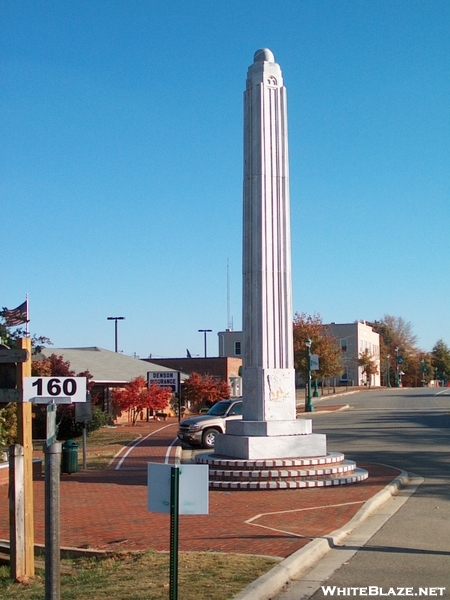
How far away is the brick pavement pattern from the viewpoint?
32.5 feet

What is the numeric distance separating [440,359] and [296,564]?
449 ft

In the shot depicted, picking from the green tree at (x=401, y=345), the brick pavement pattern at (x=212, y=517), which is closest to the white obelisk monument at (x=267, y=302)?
the brick pavement pattern at (x=212, y=517)

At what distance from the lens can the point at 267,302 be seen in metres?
17.2

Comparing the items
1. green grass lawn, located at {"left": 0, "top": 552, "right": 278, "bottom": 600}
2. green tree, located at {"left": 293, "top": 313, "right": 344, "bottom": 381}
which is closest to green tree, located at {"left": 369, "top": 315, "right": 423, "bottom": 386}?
green tree, located at {"left": 293, "top": 313, "right": 344, "bottom": 381}

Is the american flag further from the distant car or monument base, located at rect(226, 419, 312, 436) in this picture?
monument base, located at rect(226, 419, 312, 436)

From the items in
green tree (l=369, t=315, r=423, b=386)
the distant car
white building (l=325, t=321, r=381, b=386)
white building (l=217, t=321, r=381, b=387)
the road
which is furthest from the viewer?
green tree (l=369, t=315, r=423, b=386)

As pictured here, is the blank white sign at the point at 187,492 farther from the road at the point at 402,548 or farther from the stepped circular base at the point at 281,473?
the stepped circular base at the point at 281,473

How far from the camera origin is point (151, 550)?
913cm

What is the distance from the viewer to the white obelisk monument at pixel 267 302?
16859 mm

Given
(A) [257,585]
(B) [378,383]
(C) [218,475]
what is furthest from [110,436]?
(B) [378,383]

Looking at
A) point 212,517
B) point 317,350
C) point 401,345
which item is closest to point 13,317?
point 212,517

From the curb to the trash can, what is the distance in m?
8.83

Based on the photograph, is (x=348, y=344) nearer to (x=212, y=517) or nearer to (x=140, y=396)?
(x=140, y=396)

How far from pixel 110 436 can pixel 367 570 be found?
2447 centimetres
